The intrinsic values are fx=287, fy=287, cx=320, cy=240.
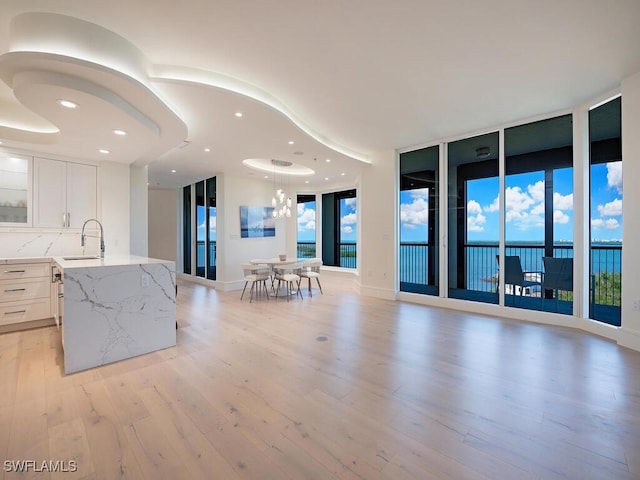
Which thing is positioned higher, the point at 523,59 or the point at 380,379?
the point at 523,59

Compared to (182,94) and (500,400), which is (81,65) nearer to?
(182,94)

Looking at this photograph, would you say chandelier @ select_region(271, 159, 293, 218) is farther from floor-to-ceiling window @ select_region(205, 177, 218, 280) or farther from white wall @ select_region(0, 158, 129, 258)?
white wall @ select_region(0, 158, 129, 258)

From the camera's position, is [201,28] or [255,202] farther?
[255,202]

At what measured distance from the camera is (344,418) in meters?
1.89

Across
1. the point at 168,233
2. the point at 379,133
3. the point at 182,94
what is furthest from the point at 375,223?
the point at 168,233

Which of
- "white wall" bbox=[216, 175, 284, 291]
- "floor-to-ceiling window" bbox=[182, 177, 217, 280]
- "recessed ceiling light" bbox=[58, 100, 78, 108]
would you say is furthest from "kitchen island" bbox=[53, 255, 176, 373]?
"floor-to-ceiling window" bbox=[182, 177, 217, 280]

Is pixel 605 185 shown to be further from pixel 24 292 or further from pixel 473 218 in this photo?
pixel 24 292

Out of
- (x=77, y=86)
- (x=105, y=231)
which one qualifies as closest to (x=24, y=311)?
(x=105, y=231)

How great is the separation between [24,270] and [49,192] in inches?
48.1

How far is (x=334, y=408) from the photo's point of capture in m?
2.01

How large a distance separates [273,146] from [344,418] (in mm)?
4065

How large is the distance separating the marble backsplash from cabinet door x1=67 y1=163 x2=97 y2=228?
248 mm

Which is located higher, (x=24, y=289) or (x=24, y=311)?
(x=24, y=289)

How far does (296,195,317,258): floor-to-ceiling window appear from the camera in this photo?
30.3 feet
